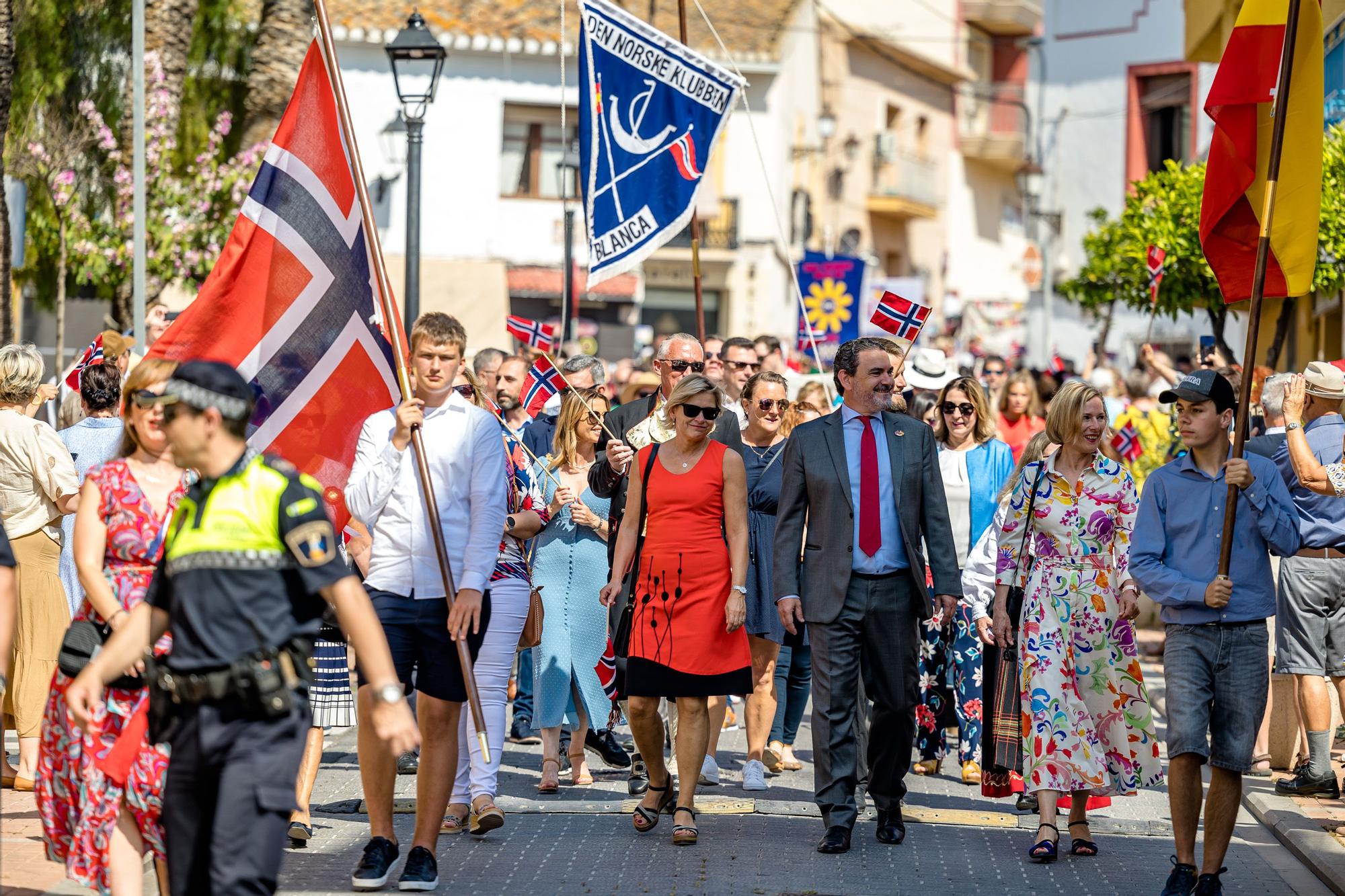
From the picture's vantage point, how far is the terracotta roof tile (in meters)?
35.2

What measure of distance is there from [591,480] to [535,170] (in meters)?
28.1

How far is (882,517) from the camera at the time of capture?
8.20 meters

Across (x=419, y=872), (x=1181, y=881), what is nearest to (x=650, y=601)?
(x=419, y=872)

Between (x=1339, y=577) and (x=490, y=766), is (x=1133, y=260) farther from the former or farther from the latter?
(x=490, y=766)

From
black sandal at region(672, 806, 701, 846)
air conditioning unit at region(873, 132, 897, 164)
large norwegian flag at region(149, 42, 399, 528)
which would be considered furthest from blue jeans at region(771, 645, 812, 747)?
Result: air conditioning unit at region(873, 132, 897, 164)

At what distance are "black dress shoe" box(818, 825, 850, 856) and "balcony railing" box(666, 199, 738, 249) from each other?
98.1 ft

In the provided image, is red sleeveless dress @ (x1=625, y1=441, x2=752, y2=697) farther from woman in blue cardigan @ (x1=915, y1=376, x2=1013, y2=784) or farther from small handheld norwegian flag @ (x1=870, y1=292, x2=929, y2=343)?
small handheld norwegian flag @ (x1=870, y1=292, x2=929, y2=343)

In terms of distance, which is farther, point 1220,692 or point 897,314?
point 897,314

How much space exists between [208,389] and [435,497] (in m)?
2.27

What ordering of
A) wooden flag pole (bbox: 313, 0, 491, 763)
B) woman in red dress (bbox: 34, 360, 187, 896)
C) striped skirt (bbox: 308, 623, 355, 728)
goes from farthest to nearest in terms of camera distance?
1. striped skirt (bbox: 308, 623, 355, 728)
2. wooden flag pole (bbox: 313, 0, 491, 763)
3. woman in red dress (bbox: 34, 360, 187, 896)

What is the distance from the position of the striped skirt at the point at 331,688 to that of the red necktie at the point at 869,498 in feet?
7.81

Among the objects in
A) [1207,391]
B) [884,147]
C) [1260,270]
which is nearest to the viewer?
[1207,391]

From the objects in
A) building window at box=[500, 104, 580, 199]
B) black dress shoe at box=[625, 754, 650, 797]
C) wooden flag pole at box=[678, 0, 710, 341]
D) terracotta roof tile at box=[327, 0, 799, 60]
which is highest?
terracotta roof tile at box=[327, 0, 799, 60]

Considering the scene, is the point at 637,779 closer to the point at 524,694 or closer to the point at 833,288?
the point at 524,694
